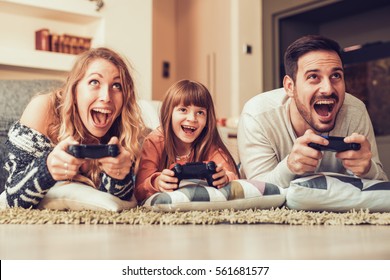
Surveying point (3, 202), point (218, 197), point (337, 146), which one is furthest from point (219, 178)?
point (3, 202)

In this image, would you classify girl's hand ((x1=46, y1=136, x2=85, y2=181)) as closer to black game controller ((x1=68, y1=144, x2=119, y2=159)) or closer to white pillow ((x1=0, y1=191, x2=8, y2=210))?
black game controller ((x1=68, y1=144, x2=119, y2=159))

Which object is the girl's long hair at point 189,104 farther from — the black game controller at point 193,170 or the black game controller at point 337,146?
the black game controller at point 337,146

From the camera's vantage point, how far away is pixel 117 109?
1.11 m

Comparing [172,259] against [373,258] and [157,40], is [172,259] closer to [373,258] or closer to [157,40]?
[373,258]

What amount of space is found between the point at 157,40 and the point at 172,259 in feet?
11.2

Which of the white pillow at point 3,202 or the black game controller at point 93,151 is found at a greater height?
the black game controller at point 93,151

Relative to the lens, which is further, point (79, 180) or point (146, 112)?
point (146, 112)

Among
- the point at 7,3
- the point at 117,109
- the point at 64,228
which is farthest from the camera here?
the point at 7,3

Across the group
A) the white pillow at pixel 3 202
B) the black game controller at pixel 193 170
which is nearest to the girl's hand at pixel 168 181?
the black game controller at pixel 193 170

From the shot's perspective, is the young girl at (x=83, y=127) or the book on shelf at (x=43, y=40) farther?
the book on shelf at (x=43, y=40)

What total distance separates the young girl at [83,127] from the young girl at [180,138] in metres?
0.06

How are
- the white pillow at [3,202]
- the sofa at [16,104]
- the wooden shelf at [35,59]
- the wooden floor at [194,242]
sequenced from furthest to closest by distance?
1. the wooden shelf at [35,59]
2. the sofa at [16,104]
3. the white pillow at [3,202]
4. the wooden floor at [194,242]

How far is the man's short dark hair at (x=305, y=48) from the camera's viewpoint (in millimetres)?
1067
